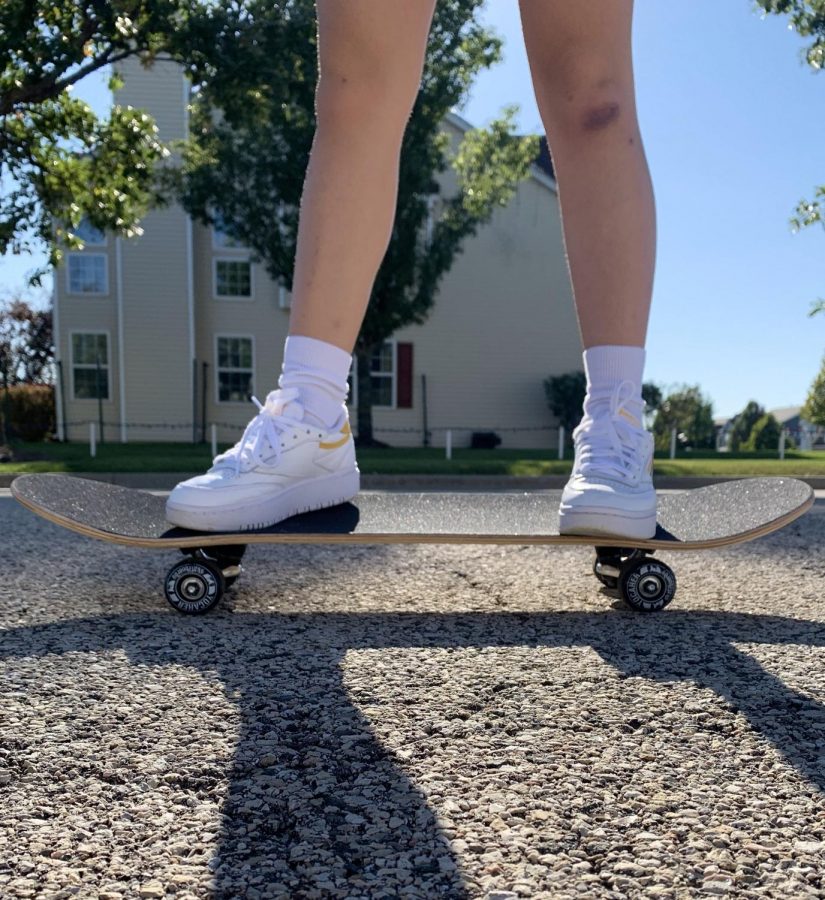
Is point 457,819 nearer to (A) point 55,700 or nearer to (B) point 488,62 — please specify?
(A) point 55,700

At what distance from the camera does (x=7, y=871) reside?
742mm

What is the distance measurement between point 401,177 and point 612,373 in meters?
15.5

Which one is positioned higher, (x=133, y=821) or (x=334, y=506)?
(x=334, y=506)

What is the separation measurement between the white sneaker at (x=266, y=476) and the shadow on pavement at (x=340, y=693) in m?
0.22

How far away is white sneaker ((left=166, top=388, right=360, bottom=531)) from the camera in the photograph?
1851mm

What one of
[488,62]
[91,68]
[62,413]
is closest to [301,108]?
[488,62]

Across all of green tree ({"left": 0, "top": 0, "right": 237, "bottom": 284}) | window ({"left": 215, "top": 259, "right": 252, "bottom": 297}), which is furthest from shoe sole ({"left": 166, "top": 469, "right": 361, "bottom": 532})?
window ({"left": 215, "top": 259, "right": 252, "bottom": 297})

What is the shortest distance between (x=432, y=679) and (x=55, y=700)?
543 mm

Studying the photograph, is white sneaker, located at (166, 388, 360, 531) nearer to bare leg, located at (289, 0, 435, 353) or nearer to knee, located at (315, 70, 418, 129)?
bare leg, located at (289, 0, 435, 353)

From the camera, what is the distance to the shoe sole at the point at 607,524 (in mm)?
1831

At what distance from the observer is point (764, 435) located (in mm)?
27422

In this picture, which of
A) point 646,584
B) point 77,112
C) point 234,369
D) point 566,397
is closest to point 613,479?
point 646,584

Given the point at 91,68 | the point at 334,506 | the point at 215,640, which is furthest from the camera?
the point at 91,68

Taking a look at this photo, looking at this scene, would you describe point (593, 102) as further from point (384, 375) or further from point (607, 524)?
point (384, 375)
